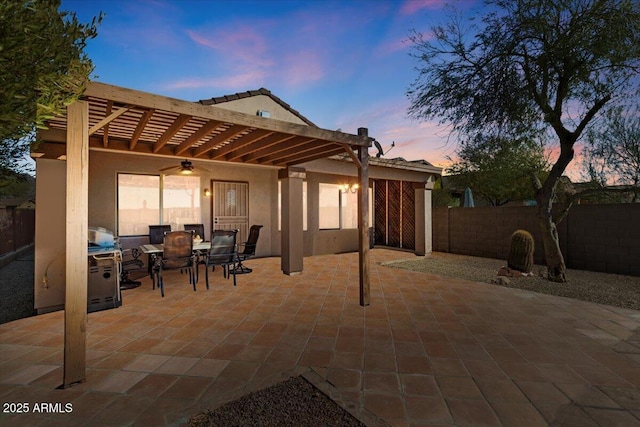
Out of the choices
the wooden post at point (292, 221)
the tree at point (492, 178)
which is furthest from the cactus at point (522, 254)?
the tree at point (492, 178)

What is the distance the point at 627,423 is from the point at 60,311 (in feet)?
19.5

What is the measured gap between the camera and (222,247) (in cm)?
512

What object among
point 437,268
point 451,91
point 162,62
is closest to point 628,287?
point 437,268

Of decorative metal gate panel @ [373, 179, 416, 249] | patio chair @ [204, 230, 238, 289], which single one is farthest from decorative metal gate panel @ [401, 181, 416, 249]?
patio chair @ [204, 230, 238, 289]

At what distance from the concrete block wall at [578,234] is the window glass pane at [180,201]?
8004mm

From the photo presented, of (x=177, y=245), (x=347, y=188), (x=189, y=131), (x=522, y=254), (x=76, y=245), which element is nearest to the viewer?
(x=76, y=245)

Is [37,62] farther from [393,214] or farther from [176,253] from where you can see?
[393,214]

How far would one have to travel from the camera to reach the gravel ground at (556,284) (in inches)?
179

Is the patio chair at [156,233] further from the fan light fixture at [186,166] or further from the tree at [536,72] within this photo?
the tree at [536,72]

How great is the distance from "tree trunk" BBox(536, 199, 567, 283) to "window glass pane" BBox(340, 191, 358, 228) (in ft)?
16.8

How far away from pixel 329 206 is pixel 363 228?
5.05 meters

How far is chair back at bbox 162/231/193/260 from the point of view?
4.61 metres

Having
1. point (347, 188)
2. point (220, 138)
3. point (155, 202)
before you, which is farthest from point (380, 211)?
point (220, 138)

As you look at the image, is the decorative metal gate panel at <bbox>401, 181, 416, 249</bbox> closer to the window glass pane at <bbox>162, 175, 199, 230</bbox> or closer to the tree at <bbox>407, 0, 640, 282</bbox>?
the tree at <bbox>407, 0, 640, 282</bbox>
